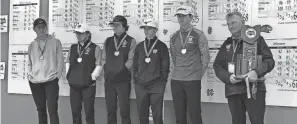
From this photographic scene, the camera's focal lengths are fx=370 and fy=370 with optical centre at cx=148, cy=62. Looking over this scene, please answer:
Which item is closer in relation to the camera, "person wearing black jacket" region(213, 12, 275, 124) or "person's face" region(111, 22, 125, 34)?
"person wearing black jacket" region(213, 12, 275, 124)

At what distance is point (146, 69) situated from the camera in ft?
14.1

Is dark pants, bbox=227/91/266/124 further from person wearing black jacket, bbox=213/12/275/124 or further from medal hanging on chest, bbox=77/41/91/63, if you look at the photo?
medal hanging on chest, bbox=77/41/91/63

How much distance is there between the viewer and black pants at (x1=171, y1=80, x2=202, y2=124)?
4.09 m

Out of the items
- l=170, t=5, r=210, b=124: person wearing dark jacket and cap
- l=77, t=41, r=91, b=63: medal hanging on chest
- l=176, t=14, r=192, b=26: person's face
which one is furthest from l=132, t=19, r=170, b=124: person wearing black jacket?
l=77, t=41, r=91, b=63: medal hanging on chest

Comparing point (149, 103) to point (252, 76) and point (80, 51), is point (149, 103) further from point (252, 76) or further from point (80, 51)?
point (252, 76)

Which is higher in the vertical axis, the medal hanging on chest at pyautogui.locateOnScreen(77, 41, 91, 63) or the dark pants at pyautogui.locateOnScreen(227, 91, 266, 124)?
the medal hanging on chest at pyautogui.locateOnScreen(77, 41, 91, 63)

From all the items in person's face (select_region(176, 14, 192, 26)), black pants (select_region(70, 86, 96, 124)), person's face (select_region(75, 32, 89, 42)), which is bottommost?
black pants (select_region(70, 86, 96, 124))

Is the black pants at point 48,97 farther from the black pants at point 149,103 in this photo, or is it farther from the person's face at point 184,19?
the person's face at point 184,19

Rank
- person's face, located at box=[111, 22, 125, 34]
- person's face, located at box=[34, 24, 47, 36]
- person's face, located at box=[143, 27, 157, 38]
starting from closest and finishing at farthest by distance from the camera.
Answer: person's face, located at box=[143, 27, 157, 38] < person's face, located at box=[111, 22, 125, 34] < person's face, located at box=[34, 24, 47, 36]

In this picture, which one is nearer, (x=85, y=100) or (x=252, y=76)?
(x=252, y=76)

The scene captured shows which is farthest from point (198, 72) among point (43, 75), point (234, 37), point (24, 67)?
point (24, 67)

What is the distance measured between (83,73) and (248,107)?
2132 millimetres

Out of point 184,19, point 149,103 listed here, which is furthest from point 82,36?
point 184,19

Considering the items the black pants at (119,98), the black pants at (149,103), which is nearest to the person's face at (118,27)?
the black pants at (119,98)
